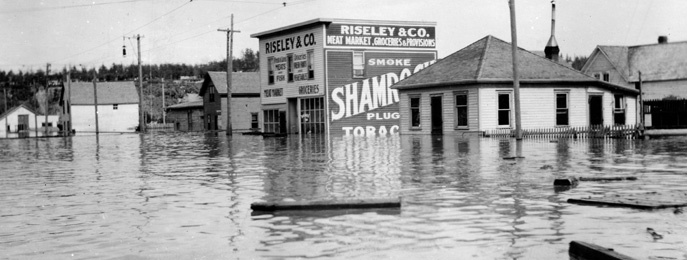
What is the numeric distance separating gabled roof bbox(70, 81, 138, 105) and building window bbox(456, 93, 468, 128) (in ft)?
270

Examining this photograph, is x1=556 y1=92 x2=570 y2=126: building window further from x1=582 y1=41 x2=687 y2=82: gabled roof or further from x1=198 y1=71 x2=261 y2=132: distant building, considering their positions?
x1=198 y1=71 x2=261 y2=132: distant building

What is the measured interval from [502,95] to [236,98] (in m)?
51.9

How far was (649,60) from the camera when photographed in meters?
75.6

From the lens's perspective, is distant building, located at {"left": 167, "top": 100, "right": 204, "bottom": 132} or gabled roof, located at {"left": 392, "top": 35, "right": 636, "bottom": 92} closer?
gabled roof, located at {"left": 392, "top": 35, "right": 636, "bottom": 92}

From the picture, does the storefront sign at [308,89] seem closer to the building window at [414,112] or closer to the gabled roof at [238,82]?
the building window at [414,112]

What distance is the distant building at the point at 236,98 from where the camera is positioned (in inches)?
3546

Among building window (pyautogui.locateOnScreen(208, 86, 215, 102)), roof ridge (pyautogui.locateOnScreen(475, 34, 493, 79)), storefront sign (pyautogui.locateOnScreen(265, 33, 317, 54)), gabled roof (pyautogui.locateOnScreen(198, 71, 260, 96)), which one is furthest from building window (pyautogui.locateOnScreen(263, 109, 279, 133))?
building window (pyautogui.locateOnScreen(208, 86, 215, 102))

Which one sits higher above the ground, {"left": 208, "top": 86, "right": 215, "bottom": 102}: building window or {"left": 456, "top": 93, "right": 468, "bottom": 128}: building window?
{"left": 208, "top": 86, "right": 215, "bottom": 102}: building window

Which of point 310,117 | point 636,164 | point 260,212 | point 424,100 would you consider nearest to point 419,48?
point 310,117

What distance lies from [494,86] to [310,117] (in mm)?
18439

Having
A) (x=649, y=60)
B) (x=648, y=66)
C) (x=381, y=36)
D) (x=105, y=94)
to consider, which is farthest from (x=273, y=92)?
(x=105, y=94)

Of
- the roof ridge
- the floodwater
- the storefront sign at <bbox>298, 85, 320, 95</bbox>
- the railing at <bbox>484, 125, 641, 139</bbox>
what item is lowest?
the floodwater

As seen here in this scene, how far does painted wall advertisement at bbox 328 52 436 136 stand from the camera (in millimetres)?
54938

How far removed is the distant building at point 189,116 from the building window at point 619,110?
2540 inches
